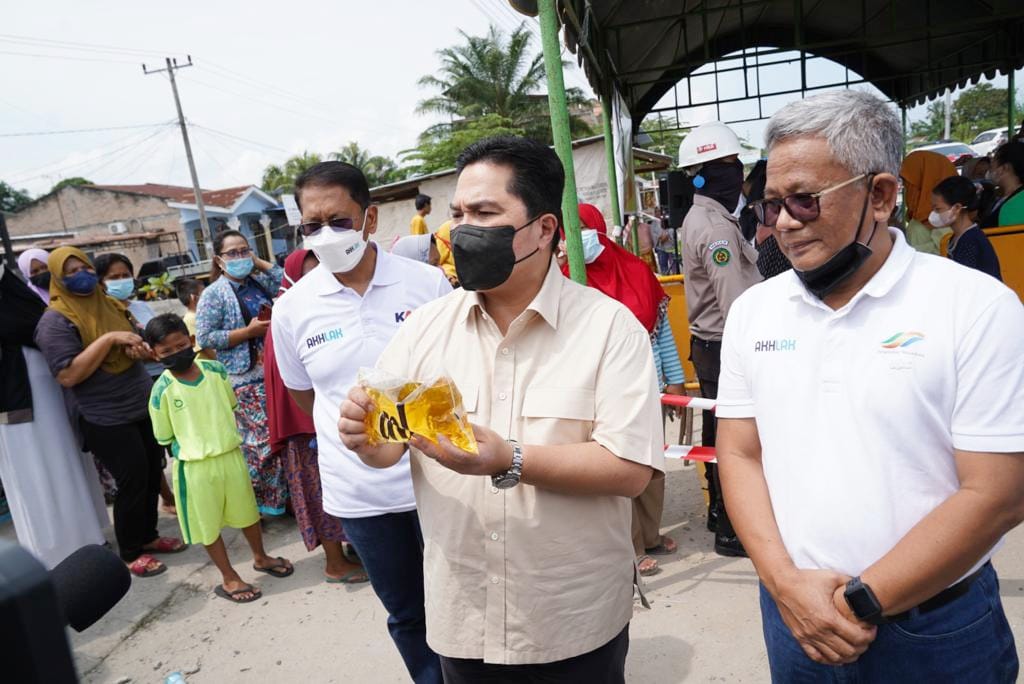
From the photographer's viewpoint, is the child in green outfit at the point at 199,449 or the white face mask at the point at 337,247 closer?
the white face mask at the point at 337,247

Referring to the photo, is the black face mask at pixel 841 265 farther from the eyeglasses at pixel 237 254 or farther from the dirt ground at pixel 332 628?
the eyeglasses at pixel 237 254

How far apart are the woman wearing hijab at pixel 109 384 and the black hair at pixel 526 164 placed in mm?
3216

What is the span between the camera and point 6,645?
18.4 inches

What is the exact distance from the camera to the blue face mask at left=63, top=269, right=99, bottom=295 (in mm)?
4094

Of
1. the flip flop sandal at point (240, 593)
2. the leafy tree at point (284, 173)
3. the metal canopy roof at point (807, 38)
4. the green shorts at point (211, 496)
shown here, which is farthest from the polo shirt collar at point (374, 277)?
the leafy tree at point (284, 173)

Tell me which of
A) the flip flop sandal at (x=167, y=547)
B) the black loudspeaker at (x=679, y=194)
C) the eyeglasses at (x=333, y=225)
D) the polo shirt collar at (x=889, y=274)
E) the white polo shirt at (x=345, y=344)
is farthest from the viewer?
the black loudspeaker at (x=679, y=194)

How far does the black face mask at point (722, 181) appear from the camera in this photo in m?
3.57

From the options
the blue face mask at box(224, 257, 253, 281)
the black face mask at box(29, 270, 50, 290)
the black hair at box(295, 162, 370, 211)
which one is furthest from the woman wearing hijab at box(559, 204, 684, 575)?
the black face mask at box(29, 270, 50, 290)

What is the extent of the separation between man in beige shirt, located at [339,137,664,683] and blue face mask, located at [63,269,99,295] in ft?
10.9

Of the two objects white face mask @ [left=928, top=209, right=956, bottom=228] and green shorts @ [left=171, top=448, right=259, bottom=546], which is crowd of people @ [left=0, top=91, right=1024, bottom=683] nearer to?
green shorts @ [left=171, top=448, right=259, bottom=546]

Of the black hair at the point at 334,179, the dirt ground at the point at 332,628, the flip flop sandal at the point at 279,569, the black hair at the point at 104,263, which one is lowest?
the dirt ground at the point at 332,628

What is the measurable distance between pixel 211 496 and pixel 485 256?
3.00m

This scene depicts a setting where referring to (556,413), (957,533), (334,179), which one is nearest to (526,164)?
(556,413)

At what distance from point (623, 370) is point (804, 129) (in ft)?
2.10
